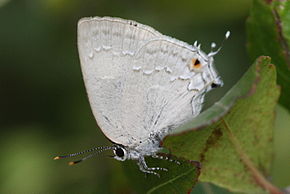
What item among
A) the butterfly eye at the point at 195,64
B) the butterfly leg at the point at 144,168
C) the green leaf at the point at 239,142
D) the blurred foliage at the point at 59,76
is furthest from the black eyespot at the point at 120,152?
the blurred foliage at the point at 59,76

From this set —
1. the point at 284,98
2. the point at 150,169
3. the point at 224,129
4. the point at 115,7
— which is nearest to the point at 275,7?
the point at 284,98

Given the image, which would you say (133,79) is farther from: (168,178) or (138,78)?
(168,178)

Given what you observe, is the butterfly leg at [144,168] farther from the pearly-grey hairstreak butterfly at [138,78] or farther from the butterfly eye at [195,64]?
the butterfly eye at [195,64]

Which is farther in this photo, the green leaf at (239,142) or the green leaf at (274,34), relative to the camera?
the green leaf at (274,34)

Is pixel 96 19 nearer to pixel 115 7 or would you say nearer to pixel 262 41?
pixel 262 41

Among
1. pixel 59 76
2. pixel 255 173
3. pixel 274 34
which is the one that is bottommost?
pixel 255 173

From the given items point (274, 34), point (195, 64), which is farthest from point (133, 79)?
point (274, 34)
